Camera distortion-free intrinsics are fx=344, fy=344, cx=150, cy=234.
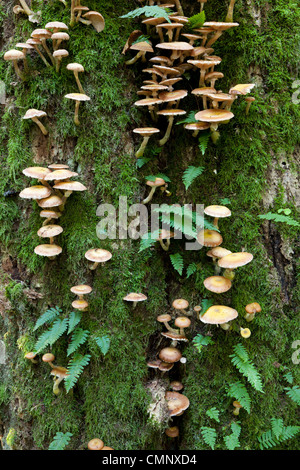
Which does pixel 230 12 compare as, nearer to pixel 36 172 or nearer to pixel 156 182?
pixel 156 182

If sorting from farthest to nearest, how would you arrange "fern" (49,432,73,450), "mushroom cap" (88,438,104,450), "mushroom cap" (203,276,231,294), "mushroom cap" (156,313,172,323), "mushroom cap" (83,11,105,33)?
1. "mushroom cap" (83,11,105,33)
2. "mushroom cap" (156,313,172,323)
3. "mushroom cap" (203,276,231,294)
4. "fern" (49,432,73,450)
5. "mushroom cap" (88,438,104,450)

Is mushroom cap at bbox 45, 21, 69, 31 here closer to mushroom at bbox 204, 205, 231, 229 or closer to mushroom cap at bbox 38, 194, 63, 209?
mushroom cap at bbox 38, 194, 63, 209

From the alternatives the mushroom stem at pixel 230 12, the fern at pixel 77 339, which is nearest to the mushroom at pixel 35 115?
the fern at pixel 77 339

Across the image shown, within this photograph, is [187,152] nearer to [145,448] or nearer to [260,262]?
[260,262]

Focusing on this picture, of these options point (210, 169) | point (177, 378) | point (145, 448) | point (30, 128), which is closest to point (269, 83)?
point (210, 169)

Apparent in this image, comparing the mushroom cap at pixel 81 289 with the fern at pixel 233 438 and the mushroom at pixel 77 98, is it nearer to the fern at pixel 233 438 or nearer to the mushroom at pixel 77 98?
the mushroom at pixel 77 98

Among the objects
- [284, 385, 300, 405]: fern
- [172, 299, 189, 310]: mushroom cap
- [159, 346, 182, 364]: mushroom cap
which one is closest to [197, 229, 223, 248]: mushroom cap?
[172, 299, 189, 310]: mushroom cap

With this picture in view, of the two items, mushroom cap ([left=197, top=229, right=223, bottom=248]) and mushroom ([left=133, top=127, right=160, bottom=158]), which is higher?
mushroom ([left=133, top=127, right=160, bottom=158])
